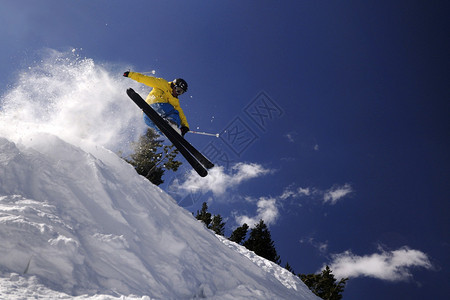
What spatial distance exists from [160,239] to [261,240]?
84.4 ft

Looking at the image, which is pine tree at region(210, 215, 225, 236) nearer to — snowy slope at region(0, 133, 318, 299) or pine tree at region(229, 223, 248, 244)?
pine tree at region(229, 223, 248, 244)

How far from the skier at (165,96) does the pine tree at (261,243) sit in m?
22.6

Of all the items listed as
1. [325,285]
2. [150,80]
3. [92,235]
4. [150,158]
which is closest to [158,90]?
[150,80]

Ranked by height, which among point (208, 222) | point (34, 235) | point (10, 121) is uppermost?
point (208, 222)

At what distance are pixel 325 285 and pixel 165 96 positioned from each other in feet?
87.9

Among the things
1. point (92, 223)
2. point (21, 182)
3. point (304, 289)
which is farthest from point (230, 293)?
point (304, 289)

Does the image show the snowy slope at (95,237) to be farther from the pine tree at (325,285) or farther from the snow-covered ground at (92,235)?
the pine tree at (325,285)

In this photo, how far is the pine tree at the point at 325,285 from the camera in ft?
87.1

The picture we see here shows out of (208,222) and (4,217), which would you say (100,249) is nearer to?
(4,217)

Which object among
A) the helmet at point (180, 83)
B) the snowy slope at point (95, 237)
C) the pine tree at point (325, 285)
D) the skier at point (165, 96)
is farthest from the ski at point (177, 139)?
the pine tree at point (325, 285)

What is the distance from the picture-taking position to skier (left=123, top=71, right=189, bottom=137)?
9.23m

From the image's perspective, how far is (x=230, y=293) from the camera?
203 inches

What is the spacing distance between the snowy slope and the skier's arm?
3.15 meters

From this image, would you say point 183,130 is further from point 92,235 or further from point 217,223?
point 217,223
